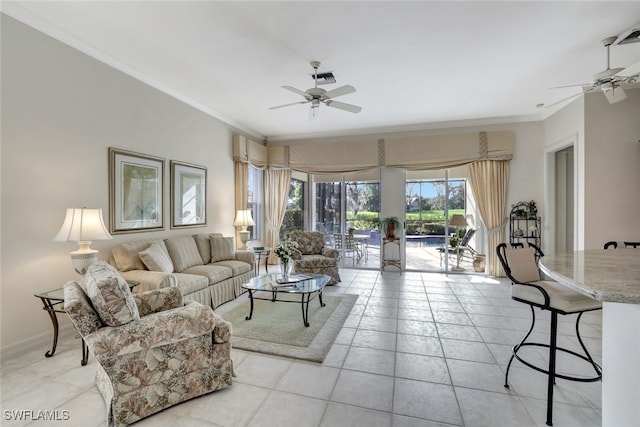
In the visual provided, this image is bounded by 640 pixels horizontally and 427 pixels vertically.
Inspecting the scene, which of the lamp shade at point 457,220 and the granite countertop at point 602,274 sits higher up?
the lamp shade at point 457,220

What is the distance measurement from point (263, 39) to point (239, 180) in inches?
130

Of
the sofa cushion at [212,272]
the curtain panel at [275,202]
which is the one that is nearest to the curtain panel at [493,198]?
the curtain panel at [275,202]

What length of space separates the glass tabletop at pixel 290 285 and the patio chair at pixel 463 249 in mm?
3405

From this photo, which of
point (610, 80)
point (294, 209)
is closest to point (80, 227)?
point (294, 209)

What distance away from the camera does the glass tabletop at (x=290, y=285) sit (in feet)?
10.7

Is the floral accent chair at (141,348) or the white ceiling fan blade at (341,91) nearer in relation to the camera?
the floral accent chair at (141,348)

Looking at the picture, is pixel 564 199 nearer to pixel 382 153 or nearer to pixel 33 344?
pixel 382 153

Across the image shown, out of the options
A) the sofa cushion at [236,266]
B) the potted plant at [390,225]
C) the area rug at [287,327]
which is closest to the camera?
the area rug at [287,327]

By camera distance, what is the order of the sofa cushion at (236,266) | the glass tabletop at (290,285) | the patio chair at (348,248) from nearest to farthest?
the glass tabletop at (290,285)
the sofa cushion at (236,266)
the patio chair at (348,248)

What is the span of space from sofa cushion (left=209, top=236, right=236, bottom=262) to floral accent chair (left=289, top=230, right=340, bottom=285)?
1.09 metres

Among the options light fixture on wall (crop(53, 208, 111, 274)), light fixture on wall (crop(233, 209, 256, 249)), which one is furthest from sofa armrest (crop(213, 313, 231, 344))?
light fixture on wall (crop(233, 209, 256, 249))

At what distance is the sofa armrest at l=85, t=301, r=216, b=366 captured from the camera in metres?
1.68

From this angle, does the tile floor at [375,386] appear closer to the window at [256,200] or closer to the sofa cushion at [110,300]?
the sofa cushion at [110,300]

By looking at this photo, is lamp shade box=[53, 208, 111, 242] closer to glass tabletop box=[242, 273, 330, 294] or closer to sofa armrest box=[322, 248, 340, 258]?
glass tabletop box=[242, 273, 330, 294]
